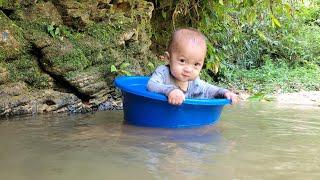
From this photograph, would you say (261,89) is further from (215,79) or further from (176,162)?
(176,162)

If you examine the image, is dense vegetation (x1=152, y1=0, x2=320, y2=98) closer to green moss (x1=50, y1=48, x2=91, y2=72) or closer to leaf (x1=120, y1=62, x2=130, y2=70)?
leaf (x1=120, y1=62, x2=130, y2=70)

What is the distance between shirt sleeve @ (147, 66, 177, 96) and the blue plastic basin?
89 millimetres

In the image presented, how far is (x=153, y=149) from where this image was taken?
9.72 ft

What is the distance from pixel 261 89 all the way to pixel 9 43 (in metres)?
4.16

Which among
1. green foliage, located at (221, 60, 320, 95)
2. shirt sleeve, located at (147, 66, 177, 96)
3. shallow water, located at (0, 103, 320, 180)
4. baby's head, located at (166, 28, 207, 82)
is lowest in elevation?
green foliage, located at (221, 60, 320, 95)

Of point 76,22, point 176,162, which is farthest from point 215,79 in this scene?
point 176,162

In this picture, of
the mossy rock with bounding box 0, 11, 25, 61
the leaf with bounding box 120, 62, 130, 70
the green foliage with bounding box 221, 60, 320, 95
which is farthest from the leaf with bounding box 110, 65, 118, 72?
the green foliage with bounding box 221, 60, 320, 95

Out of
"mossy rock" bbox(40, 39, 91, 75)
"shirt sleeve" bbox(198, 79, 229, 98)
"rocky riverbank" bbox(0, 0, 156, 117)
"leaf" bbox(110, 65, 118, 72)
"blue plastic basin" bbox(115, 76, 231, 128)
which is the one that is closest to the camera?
"blue plastic basin" bbox(115, 76, 231, 128)

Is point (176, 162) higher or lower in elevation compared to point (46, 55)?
lower

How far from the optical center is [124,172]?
7.84 feet

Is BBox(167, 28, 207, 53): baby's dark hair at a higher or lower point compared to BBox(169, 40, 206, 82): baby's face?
higher

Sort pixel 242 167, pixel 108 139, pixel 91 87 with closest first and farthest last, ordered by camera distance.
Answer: pixel 242 167
pixel 108 139
pixel 91 87

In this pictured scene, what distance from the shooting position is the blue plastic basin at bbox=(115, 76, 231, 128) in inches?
139

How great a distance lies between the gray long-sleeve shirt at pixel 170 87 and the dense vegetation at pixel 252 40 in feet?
2.10
